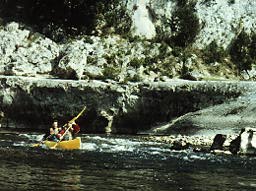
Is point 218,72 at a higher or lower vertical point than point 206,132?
higher

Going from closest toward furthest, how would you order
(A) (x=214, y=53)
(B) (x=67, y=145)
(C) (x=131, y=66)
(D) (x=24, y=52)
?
(B) (x=67, y=145) < (C) (x=131, y=66) < (D) (x=24, y=52) < (A) (x=214, y=53)

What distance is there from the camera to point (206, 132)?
128ft

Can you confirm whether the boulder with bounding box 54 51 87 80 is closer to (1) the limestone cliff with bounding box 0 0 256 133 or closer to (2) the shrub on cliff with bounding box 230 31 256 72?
(1) the limestone cliff with bounding box 0 0 256 133

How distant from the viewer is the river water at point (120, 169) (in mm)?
15781

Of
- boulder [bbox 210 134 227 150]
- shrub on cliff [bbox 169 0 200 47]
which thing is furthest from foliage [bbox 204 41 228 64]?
boulder [bbox 210 134 227 150]

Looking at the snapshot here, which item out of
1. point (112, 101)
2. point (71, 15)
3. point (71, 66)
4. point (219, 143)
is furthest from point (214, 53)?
point (219, 143)

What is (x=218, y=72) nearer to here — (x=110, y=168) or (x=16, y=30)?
(x=16, y=30)

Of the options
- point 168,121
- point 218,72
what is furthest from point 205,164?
point 218,72

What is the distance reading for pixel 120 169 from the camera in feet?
64.8

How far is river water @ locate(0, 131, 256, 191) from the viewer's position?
15.8 m

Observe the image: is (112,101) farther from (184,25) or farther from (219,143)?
(184,25)

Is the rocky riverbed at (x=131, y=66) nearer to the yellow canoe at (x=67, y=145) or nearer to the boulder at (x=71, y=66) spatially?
the boulder at (x=71, y=66)

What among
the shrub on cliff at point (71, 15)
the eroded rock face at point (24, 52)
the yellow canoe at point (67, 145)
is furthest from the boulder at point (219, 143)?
the shrub on cliff at point (71, 15)

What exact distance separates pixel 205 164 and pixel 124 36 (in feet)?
112
